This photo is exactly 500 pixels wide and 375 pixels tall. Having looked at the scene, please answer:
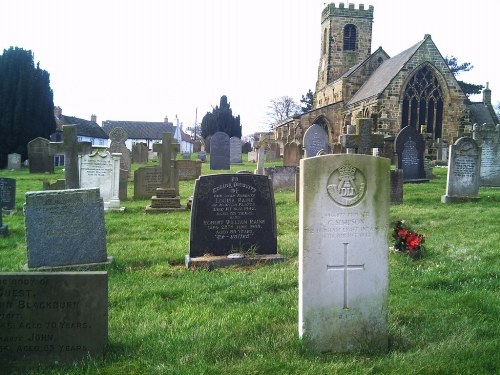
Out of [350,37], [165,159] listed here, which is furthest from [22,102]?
[350,37]

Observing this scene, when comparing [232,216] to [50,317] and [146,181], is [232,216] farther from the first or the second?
[146,181]

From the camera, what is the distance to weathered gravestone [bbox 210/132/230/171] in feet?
82.0

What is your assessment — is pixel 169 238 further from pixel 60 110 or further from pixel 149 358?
pixel 60 110

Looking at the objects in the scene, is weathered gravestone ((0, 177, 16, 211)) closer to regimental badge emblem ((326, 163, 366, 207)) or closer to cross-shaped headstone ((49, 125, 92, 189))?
cross-shaped headstone ((49, 125, 92, 189))

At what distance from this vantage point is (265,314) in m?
4.54

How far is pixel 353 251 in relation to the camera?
12.6ft

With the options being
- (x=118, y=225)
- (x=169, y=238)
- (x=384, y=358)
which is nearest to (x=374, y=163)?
(x=384, y=358)

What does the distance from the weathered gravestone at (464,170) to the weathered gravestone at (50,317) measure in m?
11.0

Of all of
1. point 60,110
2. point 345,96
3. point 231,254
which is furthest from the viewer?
point 60,110

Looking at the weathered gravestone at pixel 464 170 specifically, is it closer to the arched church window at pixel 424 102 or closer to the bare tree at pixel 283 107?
the arched church window at pixel 424 102

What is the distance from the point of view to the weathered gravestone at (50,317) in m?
3.53

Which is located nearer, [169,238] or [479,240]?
[479,240]

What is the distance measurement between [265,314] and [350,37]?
146ft

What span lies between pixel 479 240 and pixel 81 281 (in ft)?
21.3
